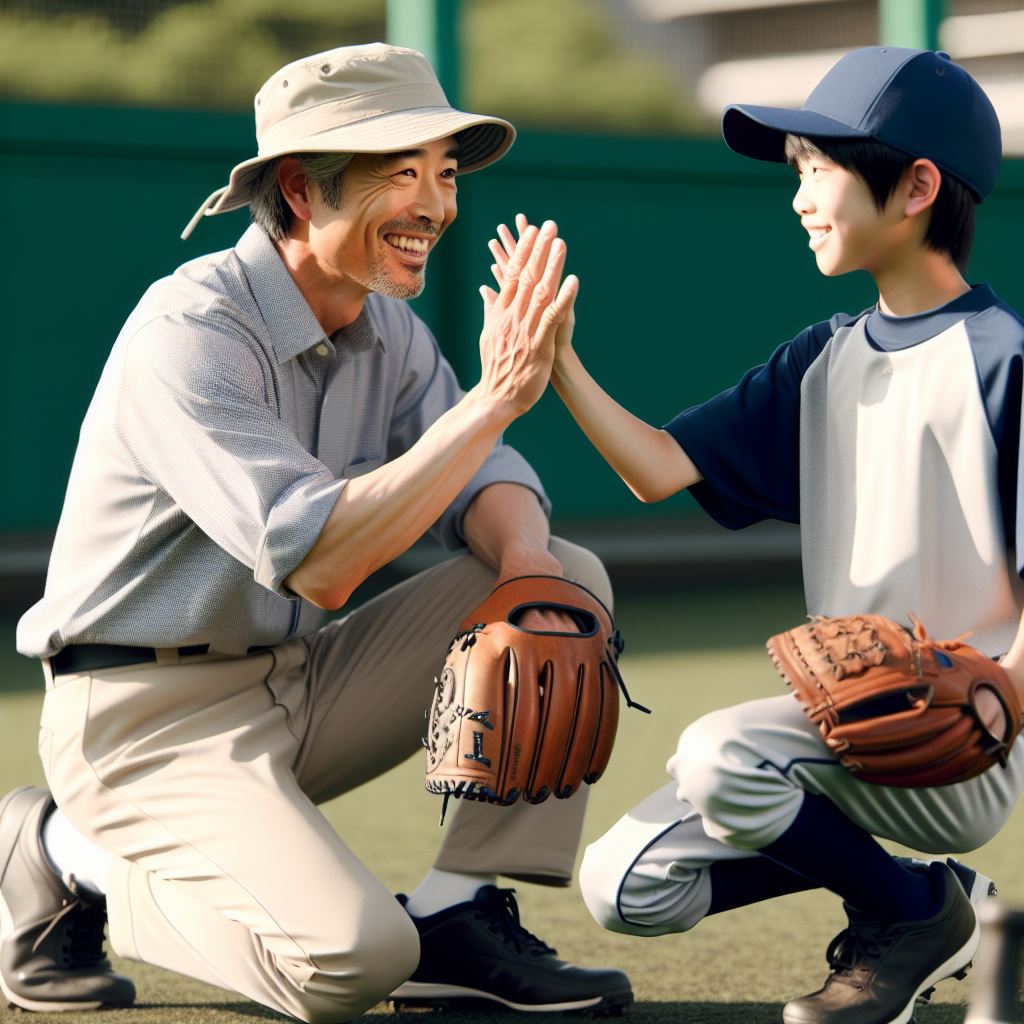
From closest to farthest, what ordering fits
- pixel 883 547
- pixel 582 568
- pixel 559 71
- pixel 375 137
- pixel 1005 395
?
pixel 1005 395, pixel 883 547, pixel 375 137, pixel 582 568, pixel 559 71

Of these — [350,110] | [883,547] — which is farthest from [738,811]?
[350,110]

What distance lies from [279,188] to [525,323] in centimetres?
62

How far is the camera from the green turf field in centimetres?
284

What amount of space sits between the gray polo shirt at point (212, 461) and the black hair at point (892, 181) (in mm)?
870

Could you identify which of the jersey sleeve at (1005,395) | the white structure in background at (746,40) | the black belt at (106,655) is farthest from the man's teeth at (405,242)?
the white structure in background at (746,40)

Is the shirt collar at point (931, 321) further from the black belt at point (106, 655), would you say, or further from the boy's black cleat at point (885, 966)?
the black belt at point (106, 655)

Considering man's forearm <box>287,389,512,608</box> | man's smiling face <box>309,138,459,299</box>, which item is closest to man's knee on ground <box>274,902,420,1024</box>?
man's forearm <box>287,389,512,608</box>

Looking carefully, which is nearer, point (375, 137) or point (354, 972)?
point (354, 972)

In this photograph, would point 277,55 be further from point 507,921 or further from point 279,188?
point 507,921

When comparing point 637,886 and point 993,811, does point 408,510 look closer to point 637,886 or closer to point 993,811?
point 637,886

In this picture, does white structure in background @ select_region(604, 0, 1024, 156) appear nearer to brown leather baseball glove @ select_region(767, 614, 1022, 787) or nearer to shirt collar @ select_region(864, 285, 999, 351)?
shirt collar @ select_region(864, 285, 999, 351)

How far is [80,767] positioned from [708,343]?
5.33 meters

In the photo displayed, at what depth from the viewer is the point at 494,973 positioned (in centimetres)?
285

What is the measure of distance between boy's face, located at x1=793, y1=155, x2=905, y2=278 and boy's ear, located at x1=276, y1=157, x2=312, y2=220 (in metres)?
0.85
